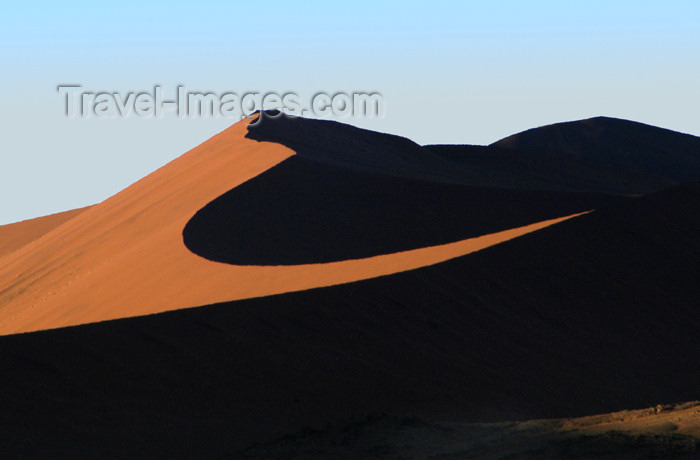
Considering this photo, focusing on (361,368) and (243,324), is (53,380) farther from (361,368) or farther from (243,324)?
(361,368)

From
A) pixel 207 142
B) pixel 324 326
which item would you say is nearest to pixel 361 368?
pixel 324 326

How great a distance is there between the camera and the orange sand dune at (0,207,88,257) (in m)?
47.3

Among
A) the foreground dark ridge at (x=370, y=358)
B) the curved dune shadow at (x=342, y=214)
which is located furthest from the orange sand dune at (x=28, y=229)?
the foreground dark ridge at (x=370, y=358)

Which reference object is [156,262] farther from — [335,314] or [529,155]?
[529,155]

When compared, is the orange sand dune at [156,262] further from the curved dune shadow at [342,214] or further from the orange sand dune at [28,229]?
the orange sand dune at [28,229]

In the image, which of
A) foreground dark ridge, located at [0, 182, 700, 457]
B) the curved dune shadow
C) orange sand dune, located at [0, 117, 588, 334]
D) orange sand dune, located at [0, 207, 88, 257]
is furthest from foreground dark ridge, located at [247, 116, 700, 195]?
foreground dark ridge, located at [0, 182, 700, 457]

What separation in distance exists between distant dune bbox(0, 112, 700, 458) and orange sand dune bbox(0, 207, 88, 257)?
14167 millimetres

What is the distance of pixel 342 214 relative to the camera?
1128 inches

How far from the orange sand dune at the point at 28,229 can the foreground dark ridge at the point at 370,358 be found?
33.0 metres

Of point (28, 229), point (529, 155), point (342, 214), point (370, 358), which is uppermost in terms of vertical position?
point (529, 155)

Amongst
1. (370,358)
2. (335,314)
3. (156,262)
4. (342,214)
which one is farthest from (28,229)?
(370,358)

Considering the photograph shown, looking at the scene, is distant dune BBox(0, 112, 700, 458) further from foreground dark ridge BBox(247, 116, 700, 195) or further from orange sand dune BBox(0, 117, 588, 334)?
foreground dark ridge BBox(247, 116, 700, 195)

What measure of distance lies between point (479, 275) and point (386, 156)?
20901 mm

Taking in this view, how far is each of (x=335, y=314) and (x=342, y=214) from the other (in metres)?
14.1
